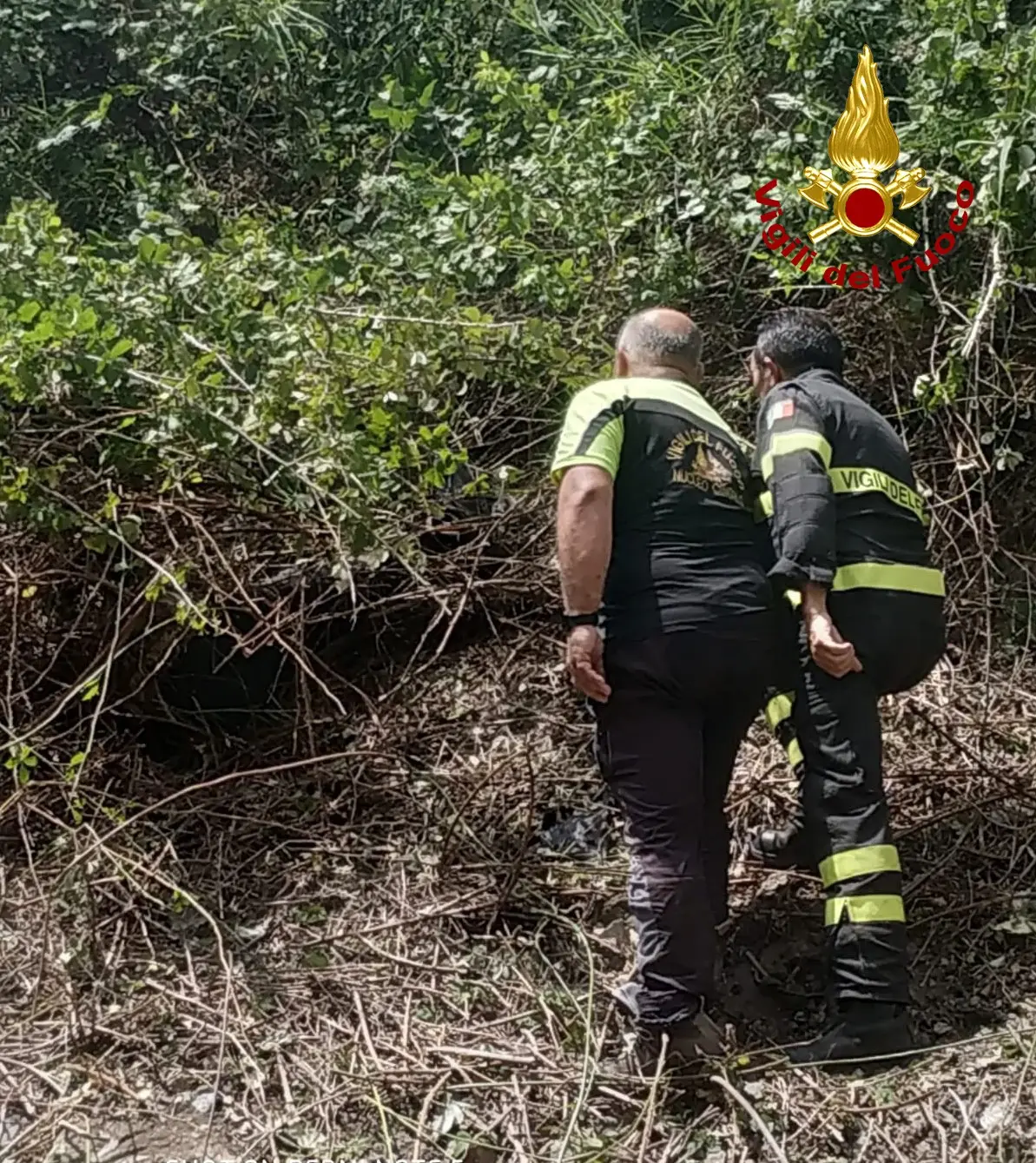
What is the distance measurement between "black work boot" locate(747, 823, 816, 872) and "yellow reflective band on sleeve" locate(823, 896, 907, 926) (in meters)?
0.42

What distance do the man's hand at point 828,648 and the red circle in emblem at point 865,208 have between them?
2.02 metres

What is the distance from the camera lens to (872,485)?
3.01 metres

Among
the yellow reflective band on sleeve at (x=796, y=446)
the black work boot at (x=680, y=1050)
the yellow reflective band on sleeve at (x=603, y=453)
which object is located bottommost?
the black work boot at (x=680, y=1050)

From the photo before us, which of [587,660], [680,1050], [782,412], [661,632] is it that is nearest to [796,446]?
[782,412]

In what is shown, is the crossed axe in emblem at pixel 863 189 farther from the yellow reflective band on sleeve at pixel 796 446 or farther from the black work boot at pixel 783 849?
the black work boot at pixel 783 849

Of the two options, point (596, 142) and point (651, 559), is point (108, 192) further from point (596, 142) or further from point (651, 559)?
point (651, 559)

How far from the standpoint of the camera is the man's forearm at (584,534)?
2709mm

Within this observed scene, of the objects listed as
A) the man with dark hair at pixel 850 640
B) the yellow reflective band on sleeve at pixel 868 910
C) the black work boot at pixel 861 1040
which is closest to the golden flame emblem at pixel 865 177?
the man with dark hair at pixel 850 640

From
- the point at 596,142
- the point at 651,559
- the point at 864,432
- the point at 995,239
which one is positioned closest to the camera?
the point at 651,559

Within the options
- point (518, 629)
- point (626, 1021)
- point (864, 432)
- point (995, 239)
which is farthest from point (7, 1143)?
point (995, 239)

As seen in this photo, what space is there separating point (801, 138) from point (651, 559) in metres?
2.40

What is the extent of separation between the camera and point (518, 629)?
4164mm

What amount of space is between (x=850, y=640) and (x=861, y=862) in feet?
1.77

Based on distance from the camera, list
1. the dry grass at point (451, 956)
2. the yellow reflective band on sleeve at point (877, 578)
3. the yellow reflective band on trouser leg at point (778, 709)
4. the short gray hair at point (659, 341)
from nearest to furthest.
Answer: the dry grass at point (451, 956)
the yellow reflective band on sleeve at point (877, 578)
the short gray hair at point (659, 341)
the yellow reflective band on trouser leg at point (778, 709)
